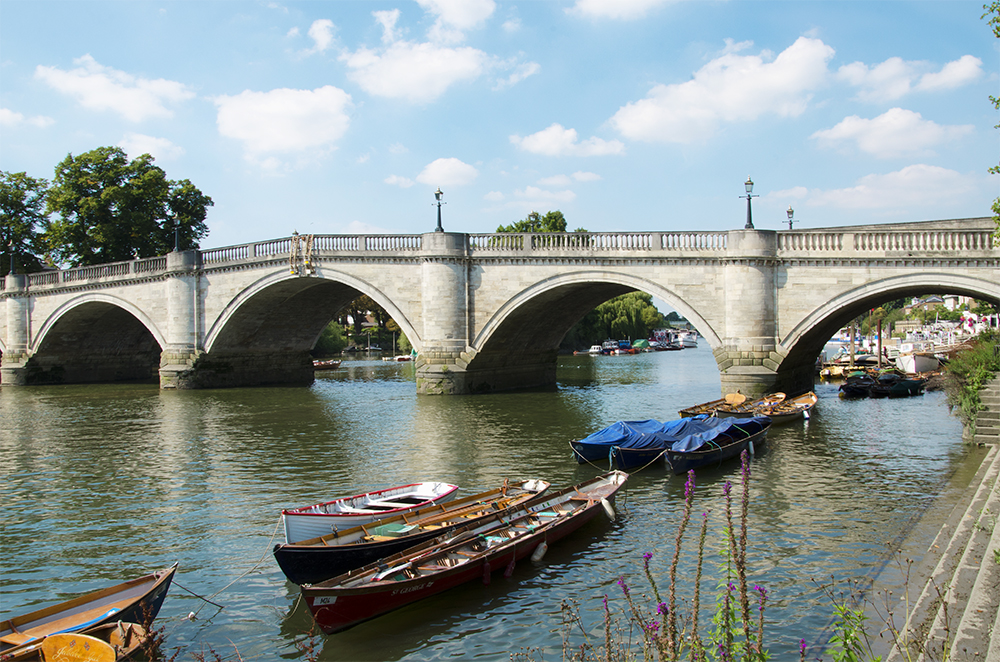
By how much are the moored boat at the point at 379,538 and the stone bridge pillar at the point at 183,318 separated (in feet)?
94.0

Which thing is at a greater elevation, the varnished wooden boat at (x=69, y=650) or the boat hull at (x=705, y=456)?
the boat hull at (x=705, y=456)

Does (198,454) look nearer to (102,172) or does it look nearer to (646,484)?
(646,484)

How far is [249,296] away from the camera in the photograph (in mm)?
34938

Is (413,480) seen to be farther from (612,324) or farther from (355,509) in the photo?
(612,324)

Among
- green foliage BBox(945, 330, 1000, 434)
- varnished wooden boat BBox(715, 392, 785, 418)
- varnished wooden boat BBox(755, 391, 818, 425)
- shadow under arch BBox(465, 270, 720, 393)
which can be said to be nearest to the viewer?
green foliage BBox(945, 330, 1000, 434)

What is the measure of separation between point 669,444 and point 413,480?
5539 millimetres

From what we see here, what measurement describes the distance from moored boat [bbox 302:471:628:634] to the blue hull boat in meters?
3.84

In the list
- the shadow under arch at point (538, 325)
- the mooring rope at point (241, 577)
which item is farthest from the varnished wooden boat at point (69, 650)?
the shadow under arch at point (538, 325)

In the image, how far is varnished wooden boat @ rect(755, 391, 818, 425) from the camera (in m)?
21.9

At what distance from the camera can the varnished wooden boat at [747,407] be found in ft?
68.9

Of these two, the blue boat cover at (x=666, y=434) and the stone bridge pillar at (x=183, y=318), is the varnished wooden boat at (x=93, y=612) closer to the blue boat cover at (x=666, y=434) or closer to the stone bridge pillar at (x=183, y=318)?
the blue boat cover at (x=666, y=434)

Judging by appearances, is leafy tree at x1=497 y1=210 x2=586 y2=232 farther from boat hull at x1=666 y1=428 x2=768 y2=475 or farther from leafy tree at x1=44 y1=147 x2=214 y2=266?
boat hull at x1=666 y1=428 x2=768 y2=475

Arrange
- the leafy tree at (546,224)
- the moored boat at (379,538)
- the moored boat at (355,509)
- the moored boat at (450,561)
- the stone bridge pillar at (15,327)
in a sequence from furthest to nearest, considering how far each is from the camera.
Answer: the leafy tree at (546,224) → the stone bridge pillar at (15,327) → the moored boat at (355,509) → the moored boat at (379,538) → the moored boat at (450,561)

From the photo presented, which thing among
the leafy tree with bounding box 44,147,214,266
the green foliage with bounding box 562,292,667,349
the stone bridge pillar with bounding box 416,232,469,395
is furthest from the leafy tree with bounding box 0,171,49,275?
the green foliage with bounding box 562,292,667,349
